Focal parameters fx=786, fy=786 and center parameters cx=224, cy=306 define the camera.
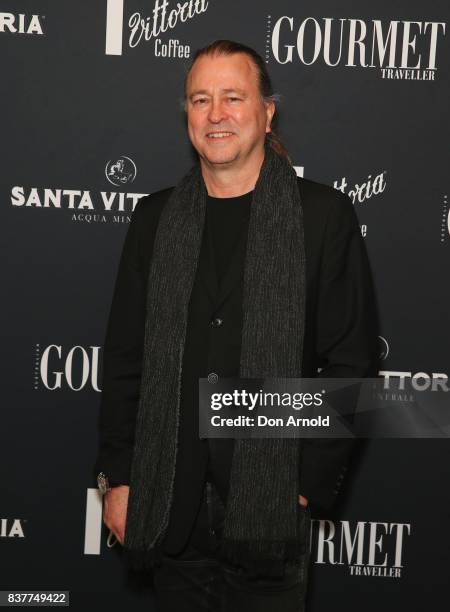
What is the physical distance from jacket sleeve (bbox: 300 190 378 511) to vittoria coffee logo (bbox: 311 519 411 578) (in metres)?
1.09

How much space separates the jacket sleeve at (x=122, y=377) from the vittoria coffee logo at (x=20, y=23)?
1.14 m

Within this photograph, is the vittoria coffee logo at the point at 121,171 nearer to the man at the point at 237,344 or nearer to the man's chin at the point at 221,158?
the man at the point at 237,344

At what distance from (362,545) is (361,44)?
184 centimetres

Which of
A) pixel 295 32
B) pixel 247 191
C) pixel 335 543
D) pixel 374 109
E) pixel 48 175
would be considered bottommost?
pixel 335 543

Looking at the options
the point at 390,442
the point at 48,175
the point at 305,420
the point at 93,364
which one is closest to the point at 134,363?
the point at 305,420

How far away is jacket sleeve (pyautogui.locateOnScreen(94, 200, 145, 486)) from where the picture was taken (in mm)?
2137

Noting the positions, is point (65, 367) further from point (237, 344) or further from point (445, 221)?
point (445, 221)

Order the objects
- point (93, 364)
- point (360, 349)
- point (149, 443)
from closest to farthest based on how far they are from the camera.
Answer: point (360, 349) → point (149, 443) → point (93, 364)

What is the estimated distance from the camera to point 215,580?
6.72ft

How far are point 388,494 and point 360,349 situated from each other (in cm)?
123

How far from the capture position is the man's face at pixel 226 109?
200 centimetres

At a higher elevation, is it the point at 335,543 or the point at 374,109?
the point at 374,109

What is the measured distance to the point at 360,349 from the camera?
193 cm

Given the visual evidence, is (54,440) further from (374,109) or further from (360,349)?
(374,109)
